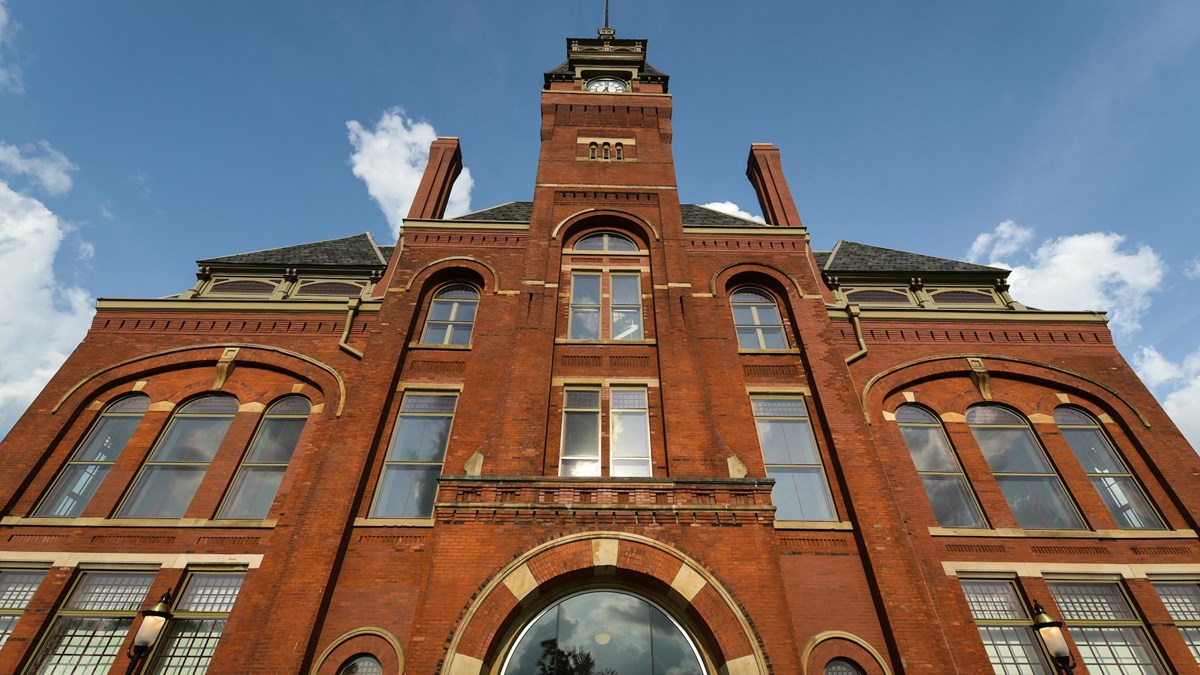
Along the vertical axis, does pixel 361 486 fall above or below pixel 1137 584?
above

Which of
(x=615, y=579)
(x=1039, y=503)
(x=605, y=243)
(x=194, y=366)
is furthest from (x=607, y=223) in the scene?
(x=1039, y=503)

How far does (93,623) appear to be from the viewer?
38.5ft

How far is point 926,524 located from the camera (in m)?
12.9

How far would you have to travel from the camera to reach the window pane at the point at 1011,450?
46.9 ft

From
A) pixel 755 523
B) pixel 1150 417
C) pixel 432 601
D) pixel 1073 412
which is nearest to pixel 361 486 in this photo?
pixel 432 601

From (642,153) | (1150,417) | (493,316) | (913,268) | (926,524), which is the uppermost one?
(642,153)

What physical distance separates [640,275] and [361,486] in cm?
859

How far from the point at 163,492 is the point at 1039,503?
19652 mm

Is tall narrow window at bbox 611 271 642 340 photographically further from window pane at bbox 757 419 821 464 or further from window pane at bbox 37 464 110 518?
window pane at bbox 37 464 110 518

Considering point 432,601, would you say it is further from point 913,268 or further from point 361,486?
point 913,268

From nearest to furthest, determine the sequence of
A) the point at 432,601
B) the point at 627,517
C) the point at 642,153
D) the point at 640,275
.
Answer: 1. the point at 432,601
2. the point at 627,517
3. the point at 640,275
4. the point at 642,153

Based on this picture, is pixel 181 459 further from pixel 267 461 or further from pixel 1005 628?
pixel 1005 628

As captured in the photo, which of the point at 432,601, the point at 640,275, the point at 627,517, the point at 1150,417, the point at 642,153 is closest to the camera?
the point at 432,601

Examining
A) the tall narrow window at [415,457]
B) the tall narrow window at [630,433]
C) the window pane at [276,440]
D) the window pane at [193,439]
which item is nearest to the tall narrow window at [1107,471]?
the tall narrow window at [630,433]
